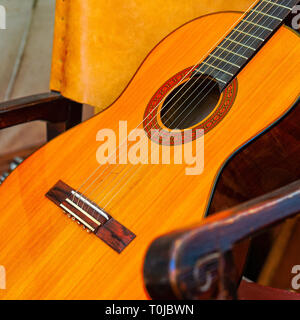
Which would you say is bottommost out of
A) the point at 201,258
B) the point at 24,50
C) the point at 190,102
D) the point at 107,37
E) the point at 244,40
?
the point at 201,258

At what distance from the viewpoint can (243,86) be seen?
0.90 meters

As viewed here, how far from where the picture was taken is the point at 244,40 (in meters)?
0.95

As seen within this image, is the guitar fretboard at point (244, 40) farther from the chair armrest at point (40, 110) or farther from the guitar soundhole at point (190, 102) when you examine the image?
the chair armrest at point (40, 110)

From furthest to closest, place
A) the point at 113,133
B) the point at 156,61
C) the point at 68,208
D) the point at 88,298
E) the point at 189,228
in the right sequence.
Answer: the point at 156,61, the point at 113,133, the point at 68,208, the point at 88,298, the point at 189,228

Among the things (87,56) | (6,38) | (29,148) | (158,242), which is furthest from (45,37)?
(158,242)

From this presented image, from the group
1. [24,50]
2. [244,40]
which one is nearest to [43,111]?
[244,40]

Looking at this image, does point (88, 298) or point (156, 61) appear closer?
point (88, 298)

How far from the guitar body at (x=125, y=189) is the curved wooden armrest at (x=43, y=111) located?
12 cm

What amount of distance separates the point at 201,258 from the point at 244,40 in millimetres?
691

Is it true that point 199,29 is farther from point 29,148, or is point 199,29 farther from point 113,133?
point 29,148

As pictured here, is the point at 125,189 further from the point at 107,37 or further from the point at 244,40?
the point at 107,37

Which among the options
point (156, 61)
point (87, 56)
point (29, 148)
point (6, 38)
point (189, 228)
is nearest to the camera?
point (189, 228)

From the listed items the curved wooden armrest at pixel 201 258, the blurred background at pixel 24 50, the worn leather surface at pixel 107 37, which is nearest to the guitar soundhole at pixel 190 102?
the worn leather surface at pixel 107 37

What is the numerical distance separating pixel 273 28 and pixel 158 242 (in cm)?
68
